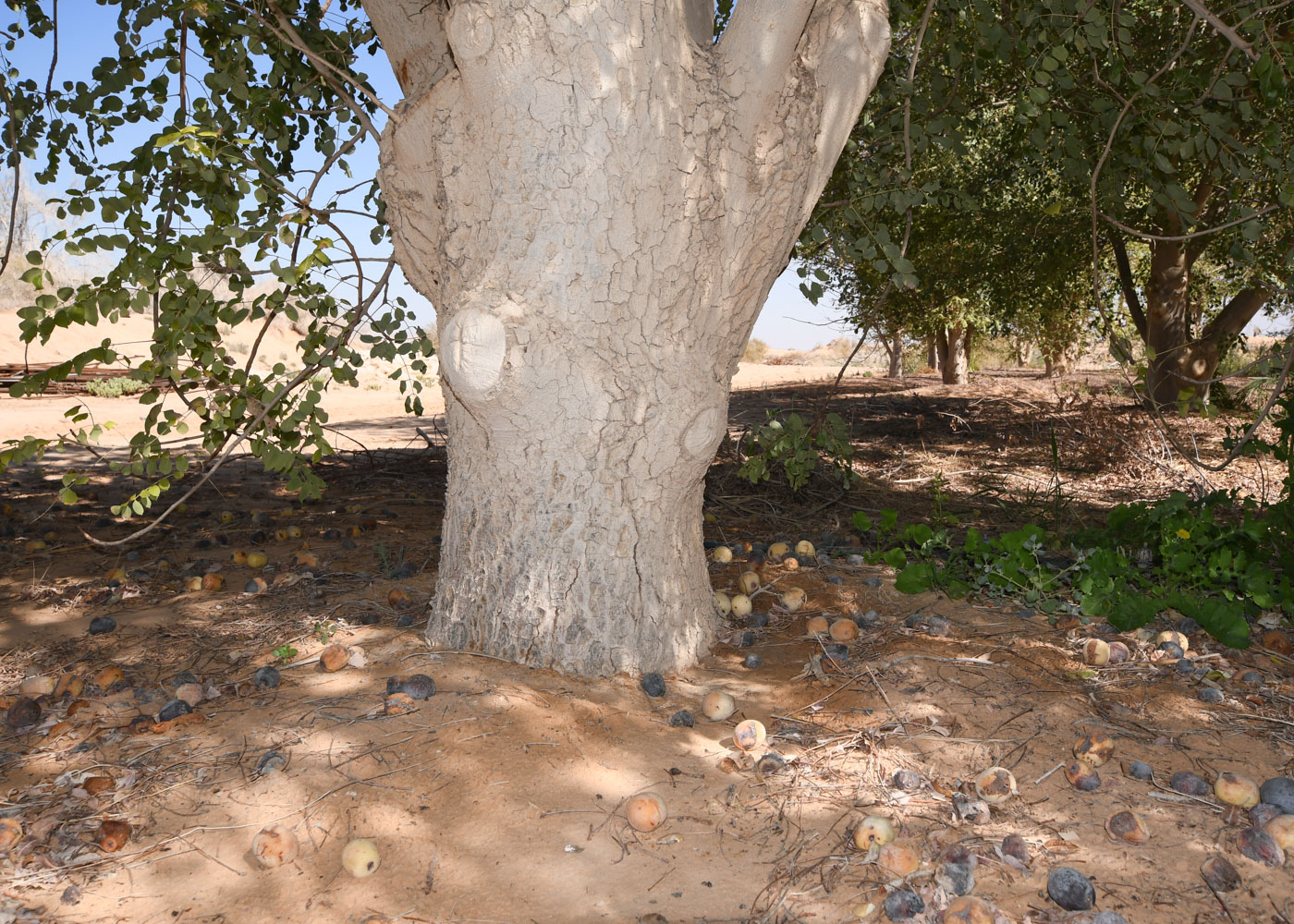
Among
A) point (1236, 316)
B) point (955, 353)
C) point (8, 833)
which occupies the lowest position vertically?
point (8, 833)

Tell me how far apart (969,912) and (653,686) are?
117cm

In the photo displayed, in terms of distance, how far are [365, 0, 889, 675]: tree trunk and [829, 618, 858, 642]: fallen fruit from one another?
0.54m

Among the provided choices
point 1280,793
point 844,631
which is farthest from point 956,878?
point 844,631

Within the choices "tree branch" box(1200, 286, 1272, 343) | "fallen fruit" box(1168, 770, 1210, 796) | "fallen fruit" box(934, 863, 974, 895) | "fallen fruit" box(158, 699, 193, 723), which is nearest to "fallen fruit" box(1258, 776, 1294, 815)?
"fallen fruit" box(1168, 770, 1210, 796)

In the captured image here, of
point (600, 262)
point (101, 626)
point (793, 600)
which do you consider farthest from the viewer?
point (793, 600)

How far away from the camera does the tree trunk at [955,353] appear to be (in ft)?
52.0

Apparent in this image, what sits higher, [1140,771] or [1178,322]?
[1178,322]

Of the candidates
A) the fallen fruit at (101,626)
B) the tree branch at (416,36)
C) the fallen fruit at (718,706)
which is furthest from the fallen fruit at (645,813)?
the tree branch at (416,36)

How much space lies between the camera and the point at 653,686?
268 centimetres

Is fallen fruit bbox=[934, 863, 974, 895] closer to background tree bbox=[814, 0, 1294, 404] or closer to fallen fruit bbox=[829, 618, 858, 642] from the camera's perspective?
fallen fruit bbox=[829, 618, 858, 642]

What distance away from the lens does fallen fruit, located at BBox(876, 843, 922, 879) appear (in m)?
1.89

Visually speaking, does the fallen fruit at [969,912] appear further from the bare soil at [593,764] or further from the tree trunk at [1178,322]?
the tree trunk at [1178,322]

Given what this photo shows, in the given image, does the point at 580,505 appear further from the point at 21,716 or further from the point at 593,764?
the point at 21,716

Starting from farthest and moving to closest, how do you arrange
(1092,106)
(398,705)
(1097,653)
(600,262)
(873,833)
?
1. (1092,106)
2. (1097,653)
3. (600,262)
4. (398,705)
5. (873,833)
